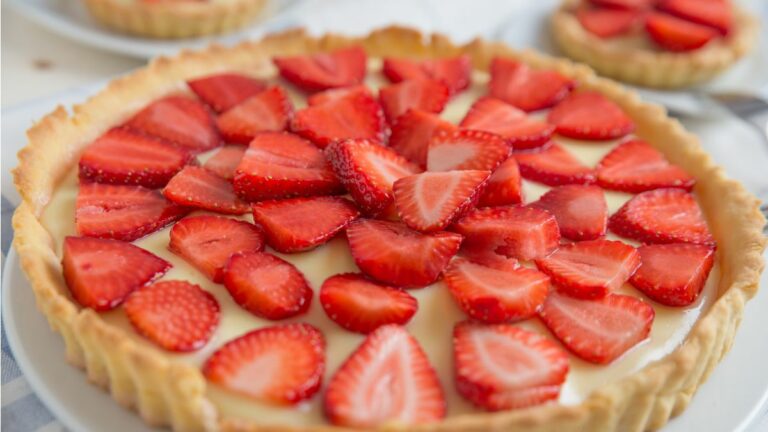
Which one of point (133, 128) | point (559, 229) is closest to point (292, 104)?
point (133, 128)

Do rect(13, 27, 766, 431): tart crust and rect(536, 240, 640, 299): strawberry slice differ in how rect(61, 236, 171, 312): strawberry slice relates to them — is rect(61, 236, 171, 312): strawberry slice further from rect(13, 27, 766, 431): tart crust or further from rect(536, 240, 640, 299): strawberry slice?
rect(536, 240, 640, 299): strawberry slice

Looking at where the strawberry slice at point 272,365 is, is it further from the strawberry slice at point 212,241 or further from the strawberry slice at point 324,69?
the strawberry slice at point 324,69

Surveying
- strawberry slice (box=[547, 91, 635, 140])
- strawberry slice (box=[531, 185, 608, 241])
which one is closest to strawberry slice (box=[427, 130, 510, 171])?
strawberry slice (box=[531, 185, 608, 241])

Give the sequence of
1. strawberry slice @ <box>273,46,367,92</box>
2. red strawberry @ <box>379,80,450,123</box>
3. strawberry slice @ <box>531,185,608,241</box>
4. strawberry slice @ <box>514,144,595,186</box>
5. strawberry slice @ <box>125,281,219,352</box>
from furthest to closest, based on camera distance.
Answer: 1. strawberry slice @ <box>273,46,367,92</box>
2. red strawberry @ <box>379,80,450,123</box>
3. strawberry slice @ <box>514,144,595,186</box>
4. strawberry slice @ <box>531,185,608,241</box>
5. strawberry slice @ <box>125,281,219,352</box>

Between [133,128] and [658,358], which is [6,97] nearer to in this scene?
[133,128]

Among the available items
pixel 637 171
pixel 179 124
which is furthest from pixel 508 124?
pixel 179 124

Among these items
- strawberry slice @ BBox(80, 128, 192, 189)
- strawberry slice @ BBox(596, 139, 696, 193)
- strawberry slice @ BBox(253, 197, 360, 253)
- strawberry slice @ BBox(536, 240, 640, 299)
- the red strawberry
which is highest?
the red strawberry
